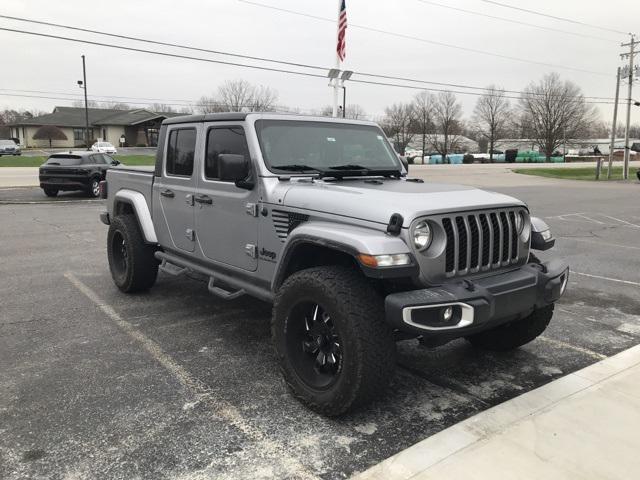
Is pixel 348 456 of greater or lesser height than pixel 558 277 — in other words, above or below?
below

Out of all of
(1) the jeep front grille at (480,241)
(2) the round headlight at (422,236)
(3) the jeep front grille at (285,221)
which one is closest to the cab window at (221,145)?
(3) the jeep front grille at (285,221)

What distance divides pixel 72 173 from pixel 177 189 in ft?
45.7

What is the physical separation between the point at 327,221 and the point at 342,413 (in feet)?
3.85

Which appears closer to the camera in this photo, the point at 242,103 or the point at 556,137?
the point at 242,103

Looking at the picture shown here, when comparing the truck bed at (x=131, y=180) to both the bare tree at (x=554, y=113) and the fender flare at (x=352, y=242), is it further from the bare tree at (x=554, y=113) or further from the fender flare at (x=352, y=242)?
the bare tree at (x=554, y=113)

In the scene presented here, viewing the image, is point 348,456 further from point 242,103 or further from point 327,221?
point 242,103

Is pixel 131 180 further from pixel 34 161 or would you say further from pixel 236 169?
pixel 34 161

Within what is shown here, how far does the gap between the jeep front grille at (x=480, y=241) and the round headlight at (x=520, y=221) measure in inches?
1.8

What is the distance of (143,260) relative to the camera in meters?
5.74

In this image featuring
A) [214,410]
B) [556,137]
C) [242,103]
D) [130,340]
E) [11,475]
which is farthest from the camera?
[556,137]

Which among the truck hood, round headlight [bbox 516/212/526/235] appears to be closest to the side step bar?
the truck hood

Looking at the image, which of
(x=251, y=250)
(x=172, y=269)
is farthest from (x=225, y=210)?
(x=172, y=269)

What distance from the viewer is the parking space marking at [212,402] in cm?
284

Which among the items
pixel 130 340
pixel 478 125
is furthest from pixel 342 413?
pixel 478 125
